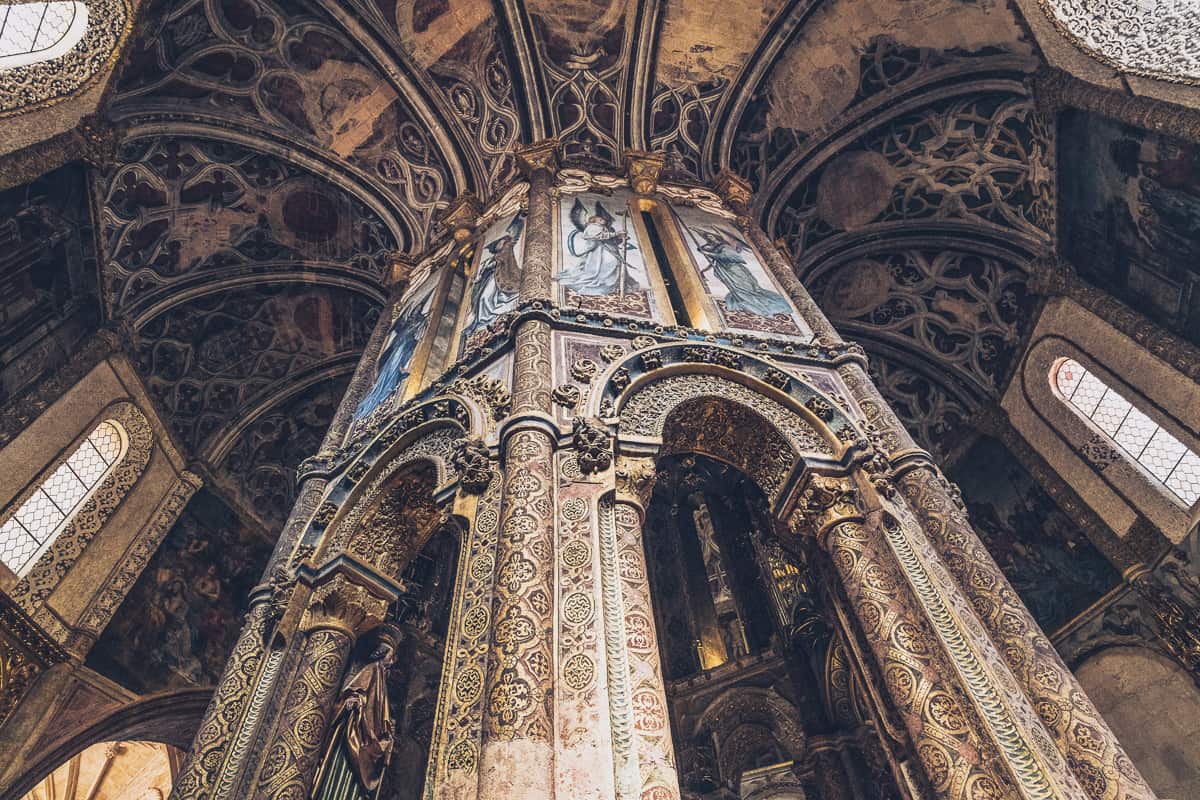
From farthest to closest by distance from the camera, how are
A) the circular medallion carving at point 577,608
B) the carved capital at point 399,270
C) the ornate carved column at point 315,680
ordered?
the carved capital at point 399,270 < the ornate carved column at point 315,680 < the circular medallion carving at point 577,608

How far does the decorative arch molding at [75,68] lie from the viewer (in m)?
7.08

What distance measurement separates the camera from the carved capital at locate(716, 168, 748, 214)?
1002cm

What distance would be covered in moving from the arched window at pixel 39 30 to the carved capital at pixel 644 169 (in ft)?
20.3

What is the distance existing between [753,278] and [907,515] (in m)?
3.66

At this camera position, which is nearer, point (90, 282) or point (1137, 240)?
point (1137, 240)

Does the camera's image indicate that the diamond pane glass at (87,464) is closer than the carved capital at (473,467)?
No

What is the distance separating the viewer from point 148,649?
962 cm

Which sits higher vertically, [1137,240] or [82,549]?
[1137,240]

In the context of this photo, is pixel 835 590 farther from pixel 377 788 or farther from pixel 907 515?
pixel 377 788

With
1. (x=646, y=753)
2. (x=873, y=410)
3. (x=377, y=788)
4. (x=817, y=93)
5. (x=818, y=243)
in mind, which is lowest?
(x=646, y=753)

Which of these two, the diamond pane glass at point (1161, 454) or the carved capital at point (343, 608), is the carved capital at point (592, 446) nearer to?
the carved capital at point (343, 608)

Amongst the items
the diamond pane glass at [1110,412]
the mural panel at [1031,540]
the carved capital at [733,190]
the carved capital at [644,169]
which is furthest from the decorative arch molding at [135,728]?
the diamond pane glass at [1110,412]

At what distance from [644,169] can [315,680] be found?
7.13 meters

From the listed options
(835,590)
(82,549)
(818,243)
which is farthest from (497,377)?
(818,243)
